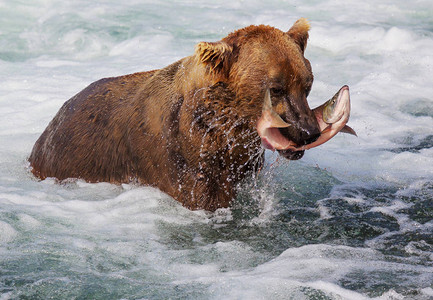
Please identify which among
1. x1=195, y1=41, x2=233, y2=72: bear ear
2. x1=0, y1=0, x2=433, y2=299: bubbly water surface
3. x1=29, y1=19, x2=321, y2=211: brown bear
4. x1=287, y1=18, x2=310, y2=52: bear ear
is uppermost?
x1=287, y1=18, x2=310, y2=52: bear ear

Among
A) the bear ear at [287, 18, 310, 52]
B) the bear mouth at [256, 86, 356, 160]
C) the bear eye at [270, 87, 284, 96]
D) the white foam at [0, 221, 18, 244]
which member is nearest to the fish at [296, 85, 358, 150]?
the bear mouth at [256, 86, 356, 160]

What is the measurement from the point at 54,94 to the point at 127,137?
5206 millimetres

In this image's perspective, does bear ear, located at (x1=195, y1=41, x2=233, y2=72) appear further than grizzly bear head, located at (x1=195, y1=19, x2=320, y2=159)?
Yes

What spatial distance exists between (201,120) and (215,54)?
0.52m

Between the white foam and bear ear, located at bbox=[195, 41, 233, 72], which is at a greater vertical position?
bear ear, located at bbox=[195, 41, 233, 72]

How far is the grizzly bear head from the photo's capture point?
455cm

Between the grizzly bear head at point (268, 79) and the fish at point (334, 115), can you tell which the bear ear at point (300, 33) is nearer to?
the grizzly bear head at point (268, 79)

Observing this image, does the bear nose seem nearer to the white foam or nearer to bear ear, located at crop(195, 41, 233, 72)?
bear ear, located at crop(195, 41, 233, 72)

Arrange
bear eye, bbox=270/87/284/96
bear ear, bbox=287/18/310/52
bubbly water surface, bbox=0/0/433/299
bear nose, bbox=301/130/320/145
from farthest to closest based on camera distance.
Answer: bear ear, bbox=287/18/310/52
bear eye, bbox=270/87/284/96
bear nose, bbox=301/130/320/145
bubbly water surface, bbox=0/0/433/299

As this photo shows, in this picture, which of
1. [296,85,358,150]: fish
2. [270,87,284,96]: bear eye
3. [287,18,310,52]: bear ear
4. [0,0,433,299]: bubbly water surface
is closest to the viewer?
[0,0,433,299]: bubbly water surface

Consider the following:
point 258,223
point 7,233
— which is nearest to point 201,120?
point 258,223

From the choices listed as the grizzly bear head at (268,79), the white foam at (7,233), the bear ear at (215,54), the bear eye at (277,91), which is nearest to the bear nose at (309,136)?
the grizzly bear head at (268,79)

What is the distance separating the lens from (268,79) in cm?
467

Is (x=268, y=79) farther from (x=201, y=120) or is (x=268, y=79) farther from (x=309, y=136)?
(x=201, y=120)
